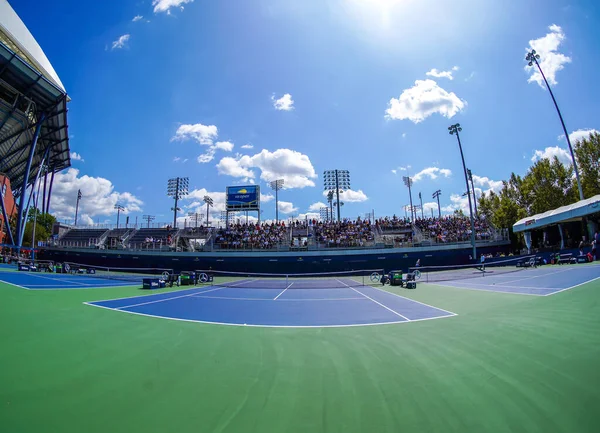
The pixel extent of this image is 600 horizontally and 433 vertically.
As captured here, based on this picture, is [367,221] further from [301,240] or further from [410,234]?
[301,240]

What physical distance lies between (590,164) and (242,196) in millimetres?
57067

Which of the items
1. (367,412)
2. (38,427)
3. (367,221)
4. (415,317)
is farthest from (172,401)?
(367,221)

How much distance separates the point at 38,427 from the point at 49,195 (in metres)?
83.1

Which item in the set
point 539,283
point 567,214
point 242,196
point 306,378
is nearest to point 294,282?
point 539,283

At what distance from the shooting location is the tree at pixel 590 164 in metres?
40.5

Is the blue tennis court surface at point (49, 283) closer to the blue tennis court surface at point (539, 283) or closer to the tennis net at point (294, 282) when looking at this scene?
the tennis net at point (294, 282)

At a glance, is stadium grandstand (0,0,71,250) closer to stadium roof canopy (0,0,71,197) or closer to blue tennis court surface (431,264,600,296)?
stadium roof canopy (0,0,71,197)

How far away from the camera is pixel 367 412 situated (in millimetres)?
3316

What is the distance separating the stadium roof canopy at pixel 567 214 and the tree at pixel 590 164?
11384 millimetres

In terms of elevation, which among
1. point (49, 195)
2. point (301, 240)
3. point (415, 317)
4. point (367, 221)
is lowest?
point (415, 317)

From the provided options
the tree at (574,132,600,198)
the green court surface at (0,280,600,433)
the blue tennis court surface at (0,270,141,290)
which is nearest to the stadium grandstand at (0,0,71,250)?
the blue tennis court surface at (0,270,141,290)

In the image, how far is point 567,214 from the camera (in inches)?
1275

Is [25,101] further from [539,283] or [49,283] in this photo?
[539,283]

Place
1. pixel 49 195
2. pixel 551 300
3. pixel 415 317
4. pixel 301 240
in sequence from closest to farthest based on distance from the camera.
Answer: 1. pixel 415 317
2. pixel 551 300
3. pixel 301 240
4. pixel 49 195
